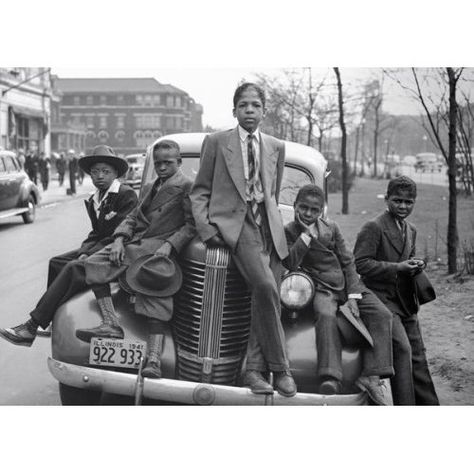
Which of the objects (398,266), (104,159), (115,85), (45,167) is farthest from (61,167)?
(398,266)

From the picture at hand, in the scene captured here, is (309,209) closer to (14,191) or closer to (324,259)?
(324,259)

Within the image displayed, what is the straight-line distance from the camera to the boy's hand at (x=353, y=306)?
3.65 meters

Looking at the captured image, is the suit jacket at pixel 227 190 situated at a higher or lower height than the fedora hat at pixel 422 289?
higher

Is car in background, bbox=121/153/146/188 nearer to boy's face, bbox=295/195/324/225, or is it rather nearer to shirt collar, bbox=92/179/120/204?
shirt collar, bbox=92/179/120/204

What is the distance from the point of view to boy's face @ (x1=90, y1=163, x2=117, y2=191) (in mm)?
4344

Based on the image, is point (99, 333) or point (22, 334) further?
point (22, 334)

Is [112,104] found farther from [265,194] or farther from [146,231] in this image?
[265,194]

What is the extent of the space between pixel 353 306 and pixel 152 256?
1.23m

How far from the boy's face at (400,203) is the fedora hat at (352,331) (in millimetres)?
790

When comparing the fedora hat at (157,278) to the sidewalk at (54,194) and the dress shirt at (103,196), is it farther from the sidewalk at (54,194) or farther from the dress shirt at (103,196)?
the sidewalk at (54,194)

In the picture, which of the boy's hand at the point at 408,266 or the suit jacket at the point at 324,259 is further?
the boy's hand at the point at 408,266

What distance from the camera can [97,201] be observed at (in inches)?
172

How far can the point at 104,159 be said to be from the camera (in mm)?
4395

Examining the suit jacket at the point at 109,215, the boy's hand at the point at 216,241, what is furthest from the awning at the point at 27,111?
the boy's hand at the point at 216,241
